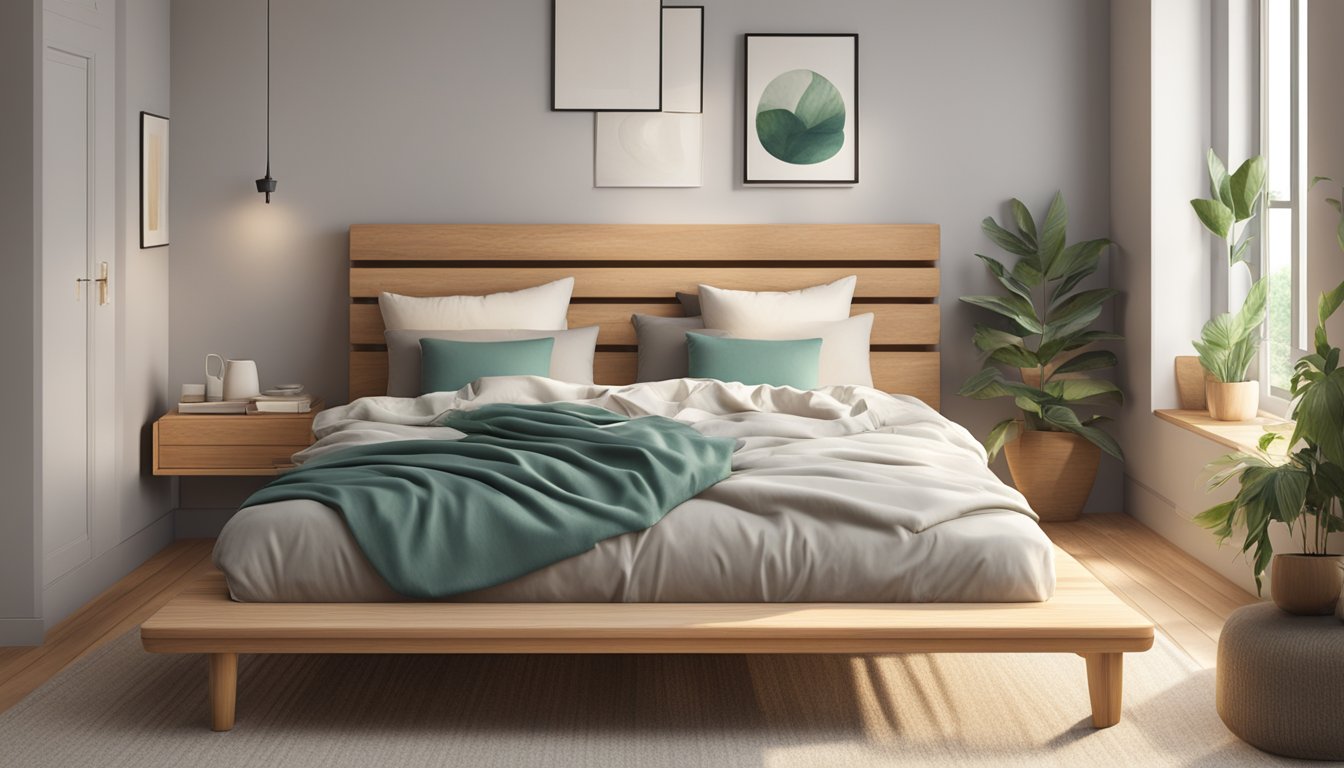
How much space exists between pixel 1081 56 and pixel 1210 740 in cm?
341

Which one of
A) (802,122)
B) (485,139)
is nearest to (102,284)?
(485,139)

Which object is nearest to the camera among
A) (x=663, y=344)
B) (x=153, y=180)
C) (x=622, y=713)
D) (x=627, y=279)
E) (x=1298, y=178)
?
(x=622, y=713)

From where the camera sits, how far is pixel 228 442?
4.87 meters

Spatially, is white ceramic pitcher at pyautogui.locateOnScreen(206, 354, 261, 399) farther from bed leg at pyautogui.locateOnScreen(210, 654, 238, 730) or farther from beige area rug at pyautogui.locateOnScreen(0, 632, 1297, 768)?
bed leg at pyautogui.locateOnScreen(210, 654, 238, 730)

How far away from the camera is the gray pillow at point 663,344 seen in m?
5.02

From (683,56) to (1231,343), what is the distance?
2.47m

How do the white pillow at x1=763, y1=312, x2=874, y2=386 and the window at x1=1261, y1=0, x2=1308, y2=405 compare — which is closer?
the window at x1=1261, y1=0, x2=1308, y2=405

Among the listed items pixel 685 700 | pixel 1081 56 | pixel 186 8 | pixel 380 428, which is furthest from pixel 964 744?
pixel 186 8

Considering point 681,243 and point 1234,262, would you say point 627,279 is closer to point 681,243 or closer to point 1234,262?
point 681,243

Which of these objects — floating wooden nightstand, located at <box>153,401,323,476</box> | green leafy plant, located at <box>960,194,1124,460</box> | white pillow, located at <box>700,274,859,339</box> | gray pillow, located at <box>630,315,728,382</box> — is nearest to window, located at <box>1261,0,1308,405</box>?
green leafy plant, located at <box>960,194,1124,460</box>

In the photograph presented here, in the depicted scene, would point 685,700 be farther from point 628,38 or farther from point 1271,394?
point 628,38

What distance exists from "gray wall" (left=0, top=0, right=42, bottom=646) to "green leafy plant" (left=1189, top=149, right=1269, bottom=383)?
3921mm

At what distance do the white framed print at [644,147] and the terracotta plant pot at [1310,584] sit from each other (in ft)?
10.3

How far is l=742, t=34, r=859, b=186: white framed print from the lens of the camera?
5344 millimetres
